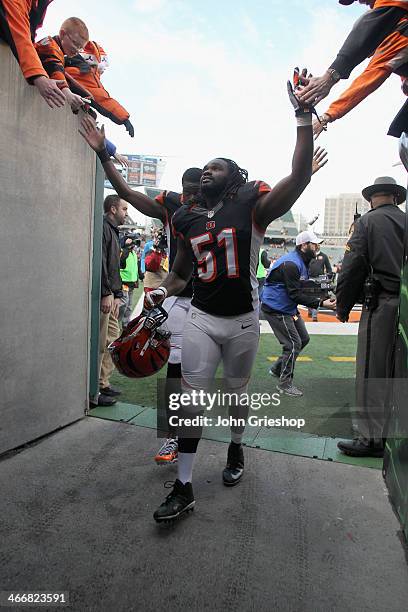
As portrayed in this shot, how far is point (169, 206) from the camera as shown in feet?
11.0

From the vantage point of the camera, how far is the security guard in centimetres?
335

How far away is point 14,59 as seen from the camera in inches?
115

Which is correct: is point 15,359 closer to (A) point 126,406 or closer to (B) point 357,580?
(A) point 126,406

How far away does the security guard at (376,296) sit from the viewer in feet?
11.0

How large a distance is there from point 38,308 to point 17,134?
4.05ft

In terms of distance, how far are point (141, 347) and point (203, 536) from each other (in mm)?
1081

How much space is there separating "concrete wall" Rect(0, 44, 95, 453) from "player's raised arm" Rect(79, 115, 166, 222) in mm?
235

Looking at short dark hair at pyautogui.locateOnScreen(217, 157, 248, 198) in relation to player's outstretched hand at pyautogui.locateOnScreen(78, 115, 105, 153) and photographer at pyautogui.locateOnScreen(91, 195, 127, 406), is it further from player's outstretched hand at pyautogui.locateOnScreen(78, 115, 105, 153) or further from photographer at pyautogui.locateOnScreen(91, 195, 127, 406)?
photographer at pyautogui.locateOnScreen(91, 195, 127, 406)

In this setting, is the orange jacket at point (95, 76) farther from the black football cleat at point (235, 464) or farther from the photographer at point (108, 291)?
the black football cleat at point (235, 464)

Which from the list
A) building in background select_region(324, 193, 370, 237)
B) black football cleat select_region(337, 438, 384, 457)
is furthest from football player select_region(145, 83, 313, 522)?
building in background select_region(324, 193, 370, 237)

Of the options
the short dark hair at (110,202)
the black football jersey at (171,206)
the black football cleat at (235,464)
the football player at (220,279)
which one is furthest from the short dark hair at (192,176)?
the black football cleat at (235,464)

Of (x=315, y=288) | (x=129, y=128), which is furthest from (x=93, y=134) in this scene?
(x=315, y=288)

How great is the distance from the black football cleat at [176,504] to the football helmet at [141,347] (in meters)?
0.70

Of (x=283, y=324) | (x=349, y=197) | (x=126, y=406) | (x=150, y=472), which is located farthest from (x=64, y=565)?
(x=349, y=197)
